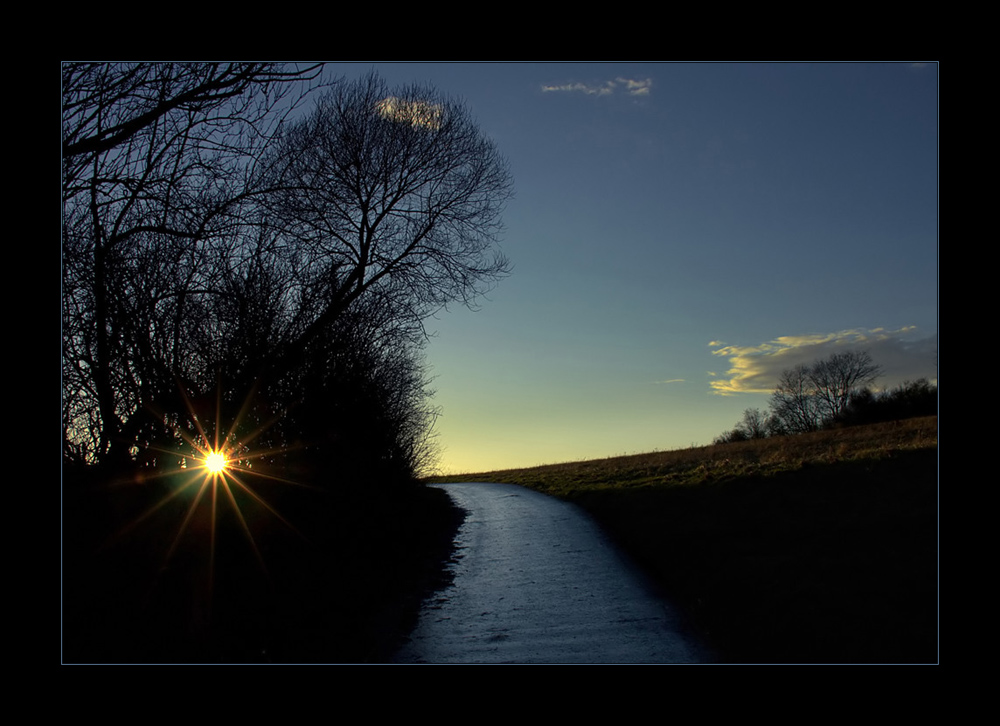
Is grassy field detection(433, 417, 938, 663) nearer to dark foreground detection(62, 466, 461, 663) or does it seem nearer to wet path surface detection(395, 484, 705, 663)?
wet path surface detection(395, 484, 705, 663)

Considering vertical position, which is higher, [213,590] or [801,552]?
[213,590]

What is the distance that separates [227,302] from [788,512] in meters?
12.3

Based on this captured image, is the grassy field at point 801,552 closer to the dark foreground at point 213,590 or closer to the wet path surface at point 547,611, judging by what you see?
the wet path surface at point 547,611

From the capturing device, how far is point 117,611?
6.36 metres

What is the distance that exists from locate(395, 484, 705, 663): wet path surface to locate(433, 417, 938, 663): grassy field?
1.86ft

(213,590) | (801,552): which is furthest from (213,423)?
(801,552)

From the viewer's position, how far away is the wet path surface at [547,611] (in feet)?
21.6

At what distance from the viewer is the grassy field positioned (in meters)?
6.80

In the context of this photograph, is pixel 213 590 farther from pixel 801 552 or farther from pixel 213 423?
pixel 801 552

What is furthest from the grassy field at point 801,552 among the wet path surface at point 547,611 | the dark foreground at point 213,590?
the dark foreground at point 213,590

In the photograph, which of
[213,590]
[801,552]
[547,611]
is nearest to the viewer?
[213,590]

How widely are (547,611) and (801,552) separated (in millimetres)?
4959

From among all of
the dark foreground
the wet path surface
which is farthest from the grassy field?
the dark foreground

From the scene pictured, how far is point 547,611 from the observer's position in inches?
330
